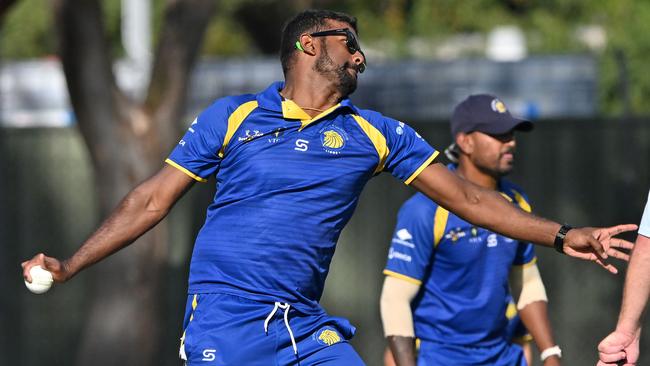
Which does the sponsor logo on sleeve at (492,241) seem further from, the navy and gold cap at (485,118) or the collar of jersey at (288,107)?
the collar of jersey at (288,107)

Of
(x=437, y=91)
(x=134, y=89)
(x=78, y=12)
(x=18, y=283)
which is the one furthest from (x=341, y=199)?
(x=134, y=89)

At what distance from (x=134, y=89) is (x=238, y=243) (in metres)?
9.43

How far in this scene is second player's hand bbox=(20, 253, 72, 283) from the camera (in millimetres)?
5066

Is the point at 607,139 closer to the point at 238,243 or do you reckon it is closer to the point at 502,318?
the point at 502,318

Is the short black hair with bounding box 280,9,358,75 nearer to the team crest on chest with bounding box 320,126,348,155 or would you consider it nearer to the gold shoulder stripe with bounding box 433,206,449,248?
the team crest on chest with bounding box 320,126,348,155

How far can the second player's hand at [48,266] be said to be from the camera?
5066mm

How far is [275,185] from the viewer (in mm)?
5145

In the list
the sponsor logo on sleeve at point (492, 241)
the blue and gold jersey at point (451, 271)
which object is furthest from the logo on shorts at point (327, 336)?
the sponsor logo on sleeve at point (492, 241)

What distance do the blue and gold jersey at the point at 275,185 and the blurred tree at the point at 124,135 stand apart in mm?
5180

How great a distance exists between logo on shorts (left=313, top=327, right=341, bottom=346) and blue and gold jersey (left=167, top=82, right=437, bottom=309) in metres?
0.11

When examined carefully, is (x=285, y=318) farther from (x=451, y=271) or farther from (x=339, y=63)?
(x=451, y=271)

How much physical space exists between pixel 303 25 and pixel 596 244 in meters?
1.47

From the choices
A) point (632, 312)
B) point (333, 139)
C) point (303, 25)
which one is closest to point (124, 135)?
point (303, 25)

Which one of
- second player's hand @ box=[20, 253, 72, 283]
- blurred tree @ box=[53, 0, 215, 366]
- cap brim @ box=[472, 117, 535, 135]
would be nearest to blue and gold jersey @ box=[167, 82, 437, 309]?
second player's hand @ box=[20, 253, 72, 283]
